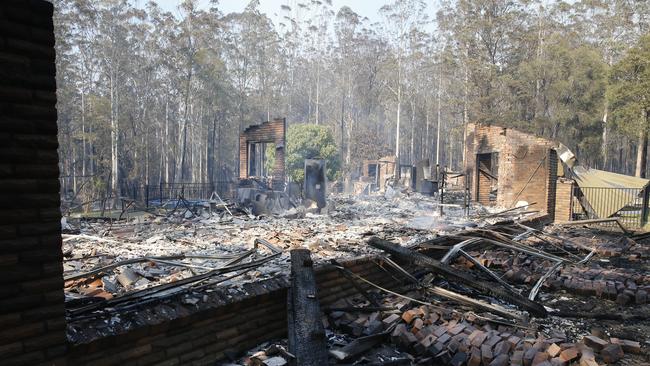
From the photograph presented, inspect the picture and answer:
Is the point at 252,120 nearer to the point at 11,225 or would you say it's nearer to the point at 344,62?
the point at 344,62

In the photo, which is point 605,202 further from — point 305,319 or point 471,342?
point 305,319

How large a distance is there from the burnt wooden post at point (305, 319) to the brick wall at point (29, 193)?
1505mm

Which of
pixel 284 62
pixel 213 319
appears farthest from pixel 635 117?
pixel 284 62

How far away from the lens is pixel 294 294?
3541mm

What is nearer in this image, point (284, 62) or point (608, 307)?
point (608, 307)

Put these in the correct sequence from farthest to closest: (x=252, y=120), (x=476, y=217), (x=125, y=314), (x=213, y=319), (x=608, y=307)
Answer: (x=252, y=120) < (x=476, y=217) < (x=608, y=307) < (x=213, y=319) < (x=125, y=314)

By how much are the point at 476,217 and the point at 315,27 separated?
1660 inches

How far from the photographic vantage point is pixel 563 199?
11797 mm

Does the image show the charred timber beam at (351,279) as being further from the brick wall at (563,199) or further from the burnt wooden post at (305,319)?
the brick wall at (563,199)

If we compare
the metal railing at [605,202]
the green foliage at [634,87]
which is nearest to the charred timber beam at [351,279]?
the metal railing at [605,202]

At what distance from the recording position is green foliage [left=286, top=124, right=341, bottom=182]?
100 feet

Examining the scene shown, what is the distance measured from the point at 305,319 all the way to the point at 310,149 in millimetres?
27715

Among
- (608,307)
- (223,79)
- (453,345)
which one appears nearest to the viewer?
(453,345)

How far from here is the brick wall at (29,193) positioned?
203cm
